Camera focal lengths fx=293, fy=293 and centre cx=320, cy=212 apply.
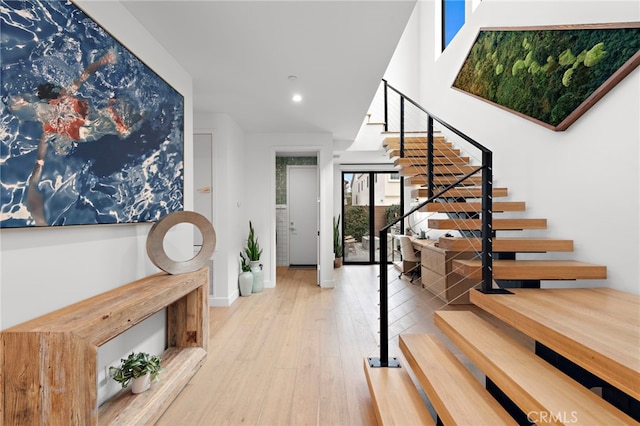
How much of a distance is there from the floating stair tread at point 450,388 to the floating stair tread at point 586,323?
378 millimetres

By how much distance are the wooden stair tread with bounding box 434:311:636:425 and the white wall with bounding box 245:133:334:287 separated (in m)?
3.08

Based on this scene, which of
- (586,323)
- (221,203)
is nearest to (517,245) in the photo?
(586,323)

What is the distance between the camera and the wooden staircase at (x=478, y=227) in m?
2.02

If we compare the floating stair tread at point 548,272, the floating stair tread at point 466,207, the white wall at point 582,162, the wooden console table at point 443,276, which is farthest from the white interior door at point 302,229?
the floating stair tread at point 548,272

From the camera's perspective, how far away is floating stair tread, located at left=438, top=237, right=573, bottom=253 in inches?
89.4

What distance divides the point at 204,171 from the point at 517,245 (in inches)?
140

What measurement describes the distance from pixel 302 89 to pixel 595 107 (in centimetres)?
248

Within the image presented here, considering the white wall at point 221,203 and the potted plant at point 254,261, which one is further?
the potted plant at point 254,261

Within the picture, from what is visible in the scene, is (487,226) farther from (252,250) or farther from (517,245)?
(252,250)

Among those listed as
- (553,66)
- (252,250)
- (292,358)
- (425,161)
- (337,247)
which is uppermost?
(553,66)

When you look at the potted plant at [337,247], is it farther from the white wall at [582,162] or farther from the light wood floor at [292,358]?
the white wall at [582,162]

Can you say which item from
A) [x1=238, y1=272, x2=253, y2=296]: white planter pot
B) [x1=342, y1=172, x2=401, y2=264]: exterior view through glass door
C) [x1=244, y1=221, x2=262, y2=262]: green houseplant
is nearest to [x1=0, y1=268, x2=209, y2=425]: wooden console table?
[x1=238, y1=272, x2=253, y2=296]: white planter pot

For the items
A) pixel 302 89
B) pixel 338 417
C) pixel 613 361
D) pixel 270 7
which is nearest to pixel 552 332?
pixel 613 361

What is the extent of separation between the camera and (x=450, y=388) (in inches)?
58.3
